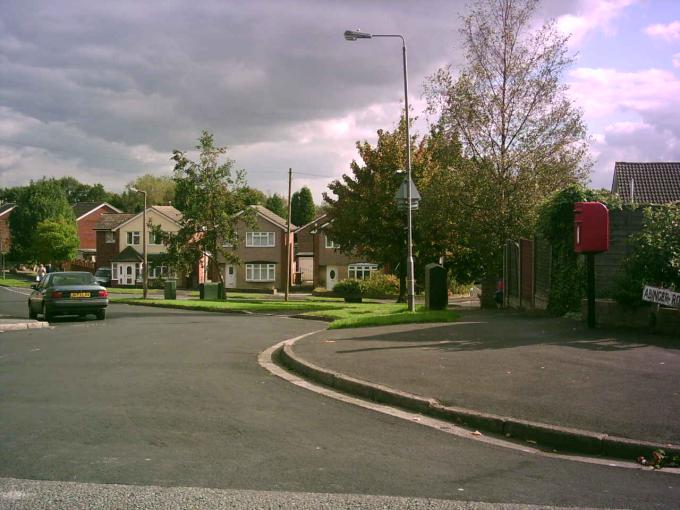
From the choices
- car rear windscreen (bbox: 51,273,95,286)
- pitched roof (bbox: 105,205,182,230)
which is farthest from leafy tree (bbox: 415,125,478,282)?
pitched roof (bbox: 105,205,182,230)

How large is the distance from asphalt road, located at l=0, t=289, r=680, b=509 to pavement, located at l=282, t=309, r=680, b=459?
0.50 metres

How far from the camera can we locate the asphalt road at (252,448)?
4.85m

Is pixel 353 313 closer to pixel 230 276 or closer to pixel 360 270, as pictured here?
pixel 360 270

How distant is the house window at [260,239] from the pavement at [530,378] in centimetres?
5473

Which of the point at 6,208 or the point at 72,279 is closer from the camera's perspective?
the point at 72,279

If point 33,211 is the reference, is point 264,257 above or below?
below

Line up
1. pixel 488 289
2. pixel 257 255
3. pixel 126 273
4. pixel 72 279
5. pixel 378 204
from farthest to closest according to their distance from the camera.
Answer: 1. pixel 126 273
2. pixel 257 255
3. pixel 378 204
4. pixel 488 289
5. pixel 72 279

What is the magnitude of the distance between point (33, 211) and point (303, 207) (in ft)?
120

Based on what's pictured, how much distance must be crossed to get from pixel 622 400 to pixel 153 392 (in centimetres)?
555

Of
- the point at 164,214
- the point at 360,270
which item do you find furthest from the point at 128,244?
the point at 360,270

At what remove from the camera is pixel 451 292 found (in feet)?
172

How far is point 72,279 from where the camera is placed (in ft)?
70.9

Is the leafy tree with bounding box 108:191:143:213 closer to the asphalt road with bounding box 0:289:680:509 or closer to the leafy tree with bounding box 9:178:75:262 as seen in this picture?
the leafy tree with bounding box 9:178:75:262

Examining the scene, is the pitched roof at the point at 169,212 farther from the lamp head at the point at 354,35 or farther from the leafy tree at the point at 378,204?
the lamp head at the point at 354,35
